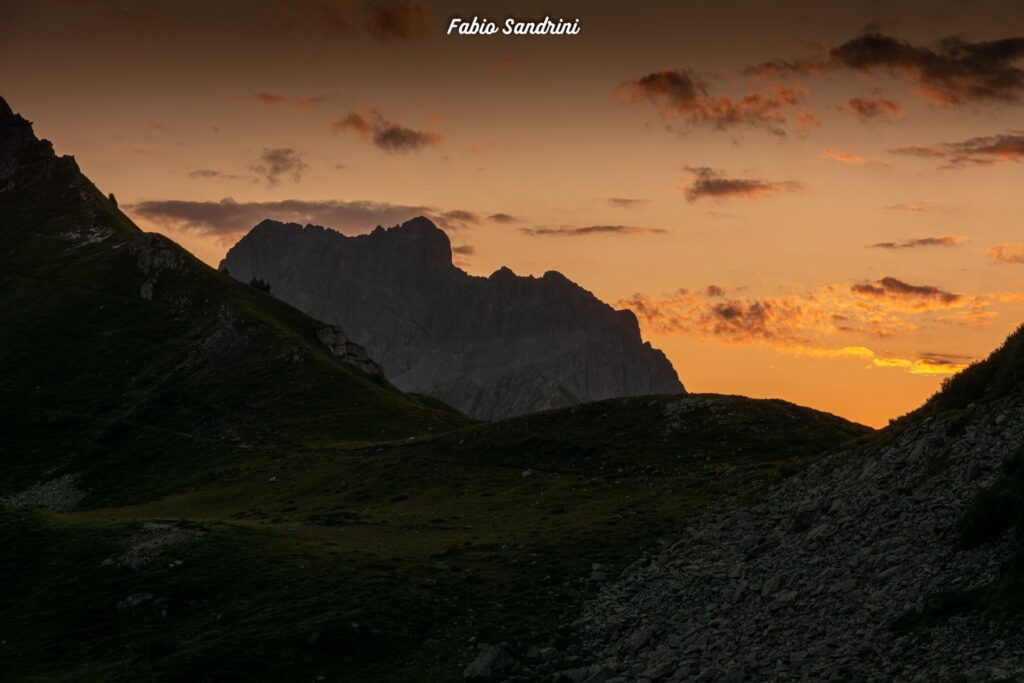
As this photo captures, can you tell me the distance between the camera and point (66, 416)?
142125 mm

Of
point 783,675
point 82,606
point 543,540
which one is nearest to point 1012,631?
point 783,675

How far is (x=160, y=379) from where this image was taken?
15475 centimetres

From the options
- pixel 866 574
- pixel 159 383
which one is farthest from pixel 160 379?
pixel 866 574

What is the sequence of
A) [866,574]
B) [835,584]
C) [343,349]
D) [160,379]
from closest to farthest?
[866,574] < [835,584] < [160,379] < [343,349]

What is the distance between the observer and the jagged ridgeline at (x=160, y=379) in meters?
126

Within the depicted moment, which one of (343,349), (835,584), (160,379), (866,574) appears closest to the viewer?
(866,574)

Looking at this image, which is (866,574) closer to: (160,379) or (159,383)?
(159,383)

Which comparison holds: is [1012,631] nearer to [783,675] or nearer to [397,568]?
[783,675]

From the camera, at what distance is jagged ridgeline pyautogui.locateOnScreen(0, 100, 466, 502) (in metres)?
126

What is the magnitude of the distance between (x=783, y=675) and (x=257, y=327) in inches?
5856

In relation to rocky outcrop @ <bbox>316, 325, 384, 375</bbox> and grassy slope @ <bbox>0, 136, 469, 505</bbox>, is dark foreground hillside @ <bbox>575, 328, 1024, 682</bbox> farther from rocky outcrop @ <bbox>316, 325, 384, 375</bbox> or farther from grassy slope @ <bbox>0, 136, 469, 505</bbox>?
rocky outcrop @ <bbox>316, 325, 384, 375</bbox>

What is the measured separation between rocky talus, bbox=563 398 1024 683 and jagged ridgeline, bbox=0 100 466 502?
81.9 m

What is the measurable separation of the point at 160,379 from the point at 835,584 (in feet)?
457

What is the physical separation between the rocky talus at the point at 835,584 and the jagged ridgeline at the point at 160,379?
3224 inches
